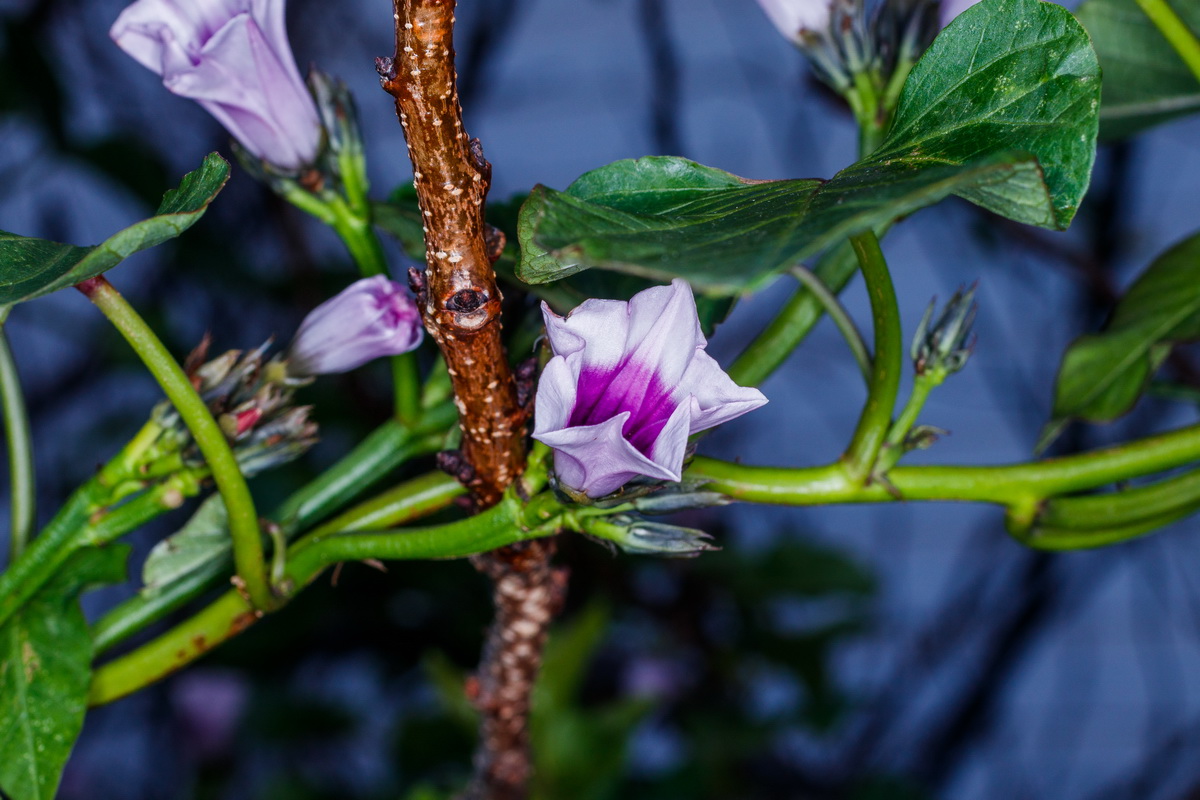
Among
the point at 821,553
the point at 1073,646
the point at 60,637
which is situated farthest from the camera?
the point at 1073,646

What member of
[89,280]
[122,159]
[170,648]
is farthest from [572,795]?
[122,159]

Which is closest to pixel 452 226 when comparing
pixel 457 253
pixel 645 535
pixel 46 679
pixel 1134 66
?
pixel 457 253

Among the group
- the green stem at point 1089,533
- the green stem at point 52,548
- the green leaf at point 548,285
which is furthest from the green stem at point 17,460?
the green stem at point 1089,533

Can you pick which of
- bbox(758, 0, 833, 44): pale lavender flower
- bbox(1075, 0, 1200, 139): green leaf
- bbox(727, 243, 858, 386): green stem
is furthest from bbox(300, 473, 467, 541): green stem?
bbox(1075, 0, 1200, 139): green leaf

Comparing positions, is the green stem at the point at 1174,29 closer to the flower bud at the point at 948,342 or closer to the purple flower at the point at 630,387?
the flower bud at the point at 948,342

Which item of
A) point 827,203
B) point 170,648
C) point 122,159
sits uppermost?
point 122,159

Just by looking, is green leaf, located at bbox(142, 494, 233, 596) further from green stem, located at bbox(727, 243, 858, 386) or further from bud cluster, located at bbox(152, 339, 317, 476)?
green stem, located at bbox(727, 243, 858, 386)

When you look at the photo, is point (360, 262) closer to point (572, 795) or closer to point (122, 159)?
point (572, 795)
